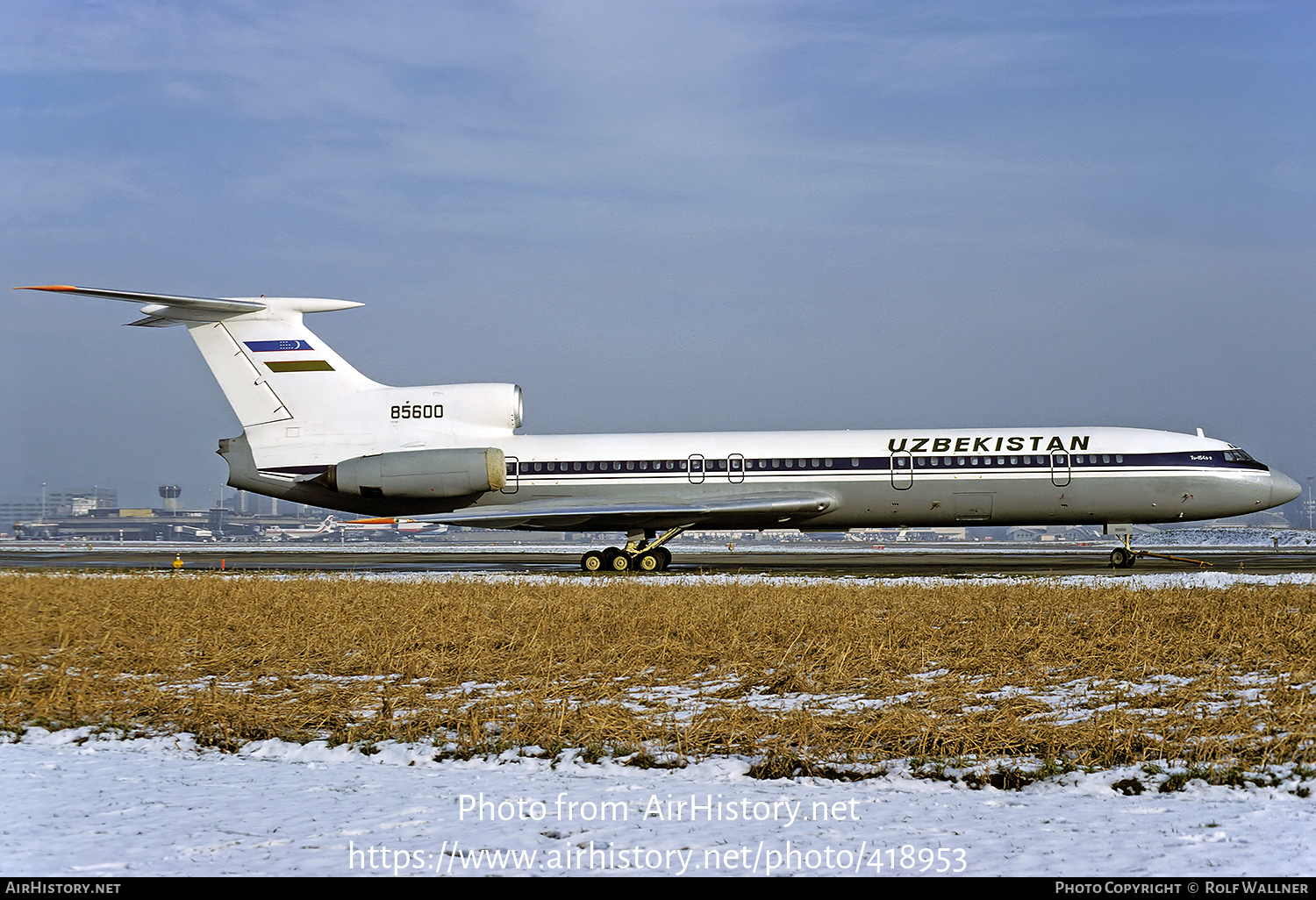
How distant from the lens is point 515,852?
4715 mm

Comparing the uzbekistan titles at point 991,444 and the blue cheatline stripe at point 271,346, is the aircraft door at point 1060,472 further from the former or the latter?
the blue cheatline stripe at point 271,346

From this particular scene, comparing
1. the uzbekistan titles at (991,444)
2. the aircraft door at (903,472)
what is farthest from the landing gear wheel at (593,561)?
the uzbekistan titles at (991,444)

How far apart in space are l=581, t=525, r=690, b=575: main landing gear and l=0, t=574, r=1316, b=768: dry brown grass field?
9962mm

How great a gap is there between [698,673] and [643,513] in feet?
52.5

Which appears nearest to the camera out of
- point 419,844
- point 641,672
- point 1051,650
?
point 419,844

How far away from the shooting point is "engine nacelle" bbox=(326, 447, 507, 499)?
2600cm

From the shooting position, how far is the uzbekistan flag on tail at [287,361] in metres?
26.5

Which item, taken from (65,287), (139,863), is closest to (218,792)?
(139,863)

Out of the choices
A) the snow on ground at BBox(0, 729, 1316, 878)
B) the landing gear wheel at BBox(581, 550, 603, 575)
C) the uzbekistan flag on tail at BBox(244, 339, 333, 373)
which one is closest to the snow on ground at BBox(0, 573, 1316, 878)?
the snow on ground at BBox(0, 729, 1316, 878)

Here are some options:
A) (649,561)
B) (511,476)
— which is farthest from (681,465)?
(511,476)

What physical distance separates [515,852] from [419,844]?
46 cm

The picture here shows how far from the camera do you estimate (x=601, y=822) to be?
521 centimetres

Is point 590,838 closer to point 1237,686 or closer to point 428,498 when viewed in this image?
point 1237,686

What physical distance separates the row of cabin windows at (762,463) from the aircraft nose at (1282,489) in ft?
14.3
